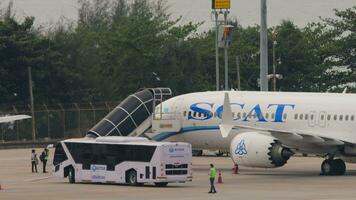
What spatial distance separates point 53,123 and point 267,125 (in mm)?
42420

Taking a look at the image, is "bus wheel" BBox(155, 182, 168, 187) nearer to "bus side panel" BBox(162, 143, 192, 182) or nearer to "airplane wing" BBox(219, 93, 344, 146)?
"bus side panel" BBox(162, 143, 192, 182)

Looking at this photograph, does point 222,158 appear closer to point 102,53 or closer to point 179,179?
point 179,179

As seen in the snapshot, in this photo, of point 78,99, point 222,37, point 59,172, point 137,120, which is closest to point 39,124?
point 78,99

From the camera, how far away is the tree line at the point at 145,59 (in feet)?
352

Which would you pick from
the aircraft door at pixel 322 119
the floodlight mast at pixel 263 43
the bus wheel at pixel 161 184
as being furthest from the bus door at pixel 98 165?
the floodlight mast at pixel 263 43

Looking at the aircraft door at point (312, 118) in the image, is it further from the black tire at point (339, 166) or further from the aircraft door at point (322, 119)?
the black tire at point (339, 166)

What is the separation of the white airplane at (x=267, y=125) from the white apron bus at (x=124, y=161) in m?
4.33

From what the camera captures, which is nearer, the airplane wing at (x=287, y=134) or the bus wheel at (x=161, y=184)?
the bus wheel at (x=161, y=184)

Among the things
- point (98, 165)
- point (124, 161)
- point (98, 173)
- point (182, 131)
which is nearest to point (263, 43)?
point (182, 131)

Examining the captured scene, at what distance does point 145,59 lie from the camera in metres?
114

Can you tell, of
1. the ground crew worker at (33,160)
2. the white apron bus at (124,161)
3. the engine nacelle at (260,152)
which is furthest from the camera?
the ground crew worker at (33,160)

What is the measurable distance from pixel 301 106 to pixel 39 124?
44247 mm

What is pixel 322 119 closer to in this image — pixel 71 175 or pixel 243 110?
pixel 243 110

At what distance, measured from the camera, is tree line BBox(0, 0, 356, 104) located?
107 meters
